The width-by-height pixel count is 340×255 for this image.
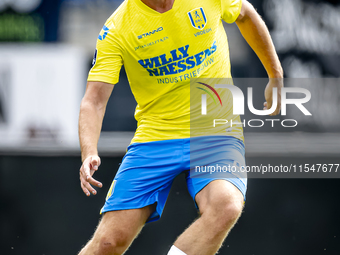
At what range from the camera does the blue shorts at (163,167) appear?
8.20ft

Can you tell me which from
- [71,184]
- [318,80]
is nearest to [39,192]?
[71,184]

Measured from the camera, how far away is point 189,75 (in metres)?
2.59

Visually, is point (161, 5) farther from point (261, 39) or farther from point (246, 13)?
point (261, 39)

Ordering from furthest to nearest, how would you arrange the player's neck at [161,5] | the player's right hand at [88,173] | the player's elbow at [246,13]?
the player's elbow at [246,13] < the player's neck at [161,5] < the player's right hand at [88,173]

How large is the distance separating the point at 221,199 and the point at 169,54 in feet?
2.98

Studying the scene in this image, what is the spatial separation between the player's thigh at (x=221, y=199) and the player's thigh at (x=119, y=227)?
0.39 meters

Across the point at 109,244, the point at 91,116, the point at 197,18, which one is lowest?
the point at 109,244

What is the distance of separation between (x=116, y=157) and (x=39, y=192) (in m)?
0.83

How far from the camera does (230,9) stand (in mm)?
2656

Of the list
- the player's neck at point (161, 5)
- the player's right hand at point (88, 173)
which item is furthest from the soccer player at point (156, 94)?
the player's right hand at point (88, 173)

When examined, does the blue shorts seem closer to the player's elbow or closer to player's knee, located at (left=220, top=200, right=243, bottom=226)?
player's knee, located at (left=220, top=200, right=243, bottom=226)

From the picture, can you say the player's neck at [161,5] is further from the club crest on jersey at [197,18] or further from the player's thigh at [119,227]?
the player's thigh at [119,227]

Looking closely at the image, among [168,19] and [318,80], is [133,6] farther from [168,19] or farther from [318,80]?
[318,80]

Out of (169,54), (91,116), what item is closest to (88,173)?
(91,116)
